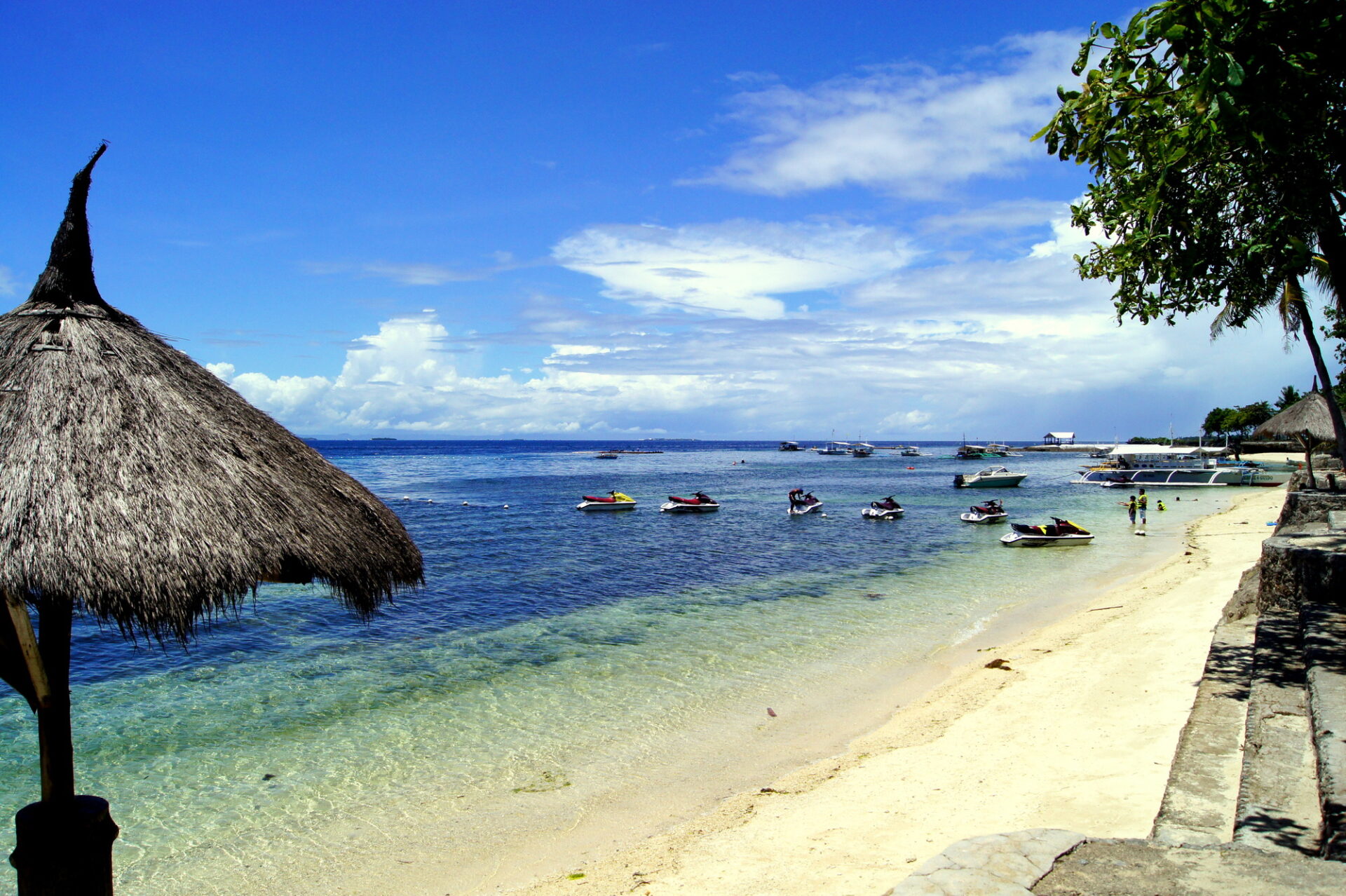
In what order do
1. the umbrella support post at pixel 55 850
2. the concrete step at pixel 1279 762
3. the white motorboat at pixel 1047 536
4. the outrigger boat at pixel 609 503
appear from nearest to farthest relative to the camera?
the concrete step at pixel 1279 762, the umbrella support post at pixel 55 850, the white motorboat at pixel 1047 536, the outrigger boat at pixel 609 503

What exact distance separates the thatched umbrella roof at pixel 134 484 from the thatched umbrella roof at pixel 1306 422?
117ft

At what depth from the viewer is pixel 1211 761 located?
5504mm

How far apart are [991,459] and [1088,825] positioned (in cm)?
11580

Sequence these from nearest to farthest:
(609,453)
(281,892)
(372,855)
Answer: (281,892), (372,855), (609,453)

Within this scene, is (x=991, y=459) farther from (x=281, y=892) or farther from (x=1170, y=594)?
(x=281, y=892)

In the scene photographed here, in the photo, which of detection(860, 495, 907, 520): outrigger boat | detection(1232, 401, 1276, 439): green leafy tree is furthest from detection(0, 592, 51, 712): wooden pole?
detection(1232, 401, 1276, 439): green leafy tree

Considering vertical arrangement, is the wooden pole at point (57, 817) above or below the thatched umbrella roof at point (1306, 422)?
below

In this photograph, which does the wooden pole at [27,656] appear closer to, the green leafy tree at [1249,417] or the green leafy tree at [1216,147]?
the green leafy tree at [1216,147]

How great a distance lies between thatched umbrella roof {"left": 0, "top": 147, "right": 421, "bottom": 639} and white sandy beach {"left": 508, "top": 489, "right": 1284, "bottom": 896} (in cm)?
414

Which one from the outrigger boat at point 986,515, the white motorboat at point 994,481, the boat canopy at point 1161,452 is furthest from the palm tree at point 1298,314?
the boat canopy at point 1161,452

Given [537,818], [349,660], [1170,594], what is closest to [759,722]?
[537,818]

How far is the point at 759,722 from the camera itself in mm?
11211

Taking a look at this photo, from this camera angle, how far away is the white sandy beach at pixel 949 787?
6586 millimetres

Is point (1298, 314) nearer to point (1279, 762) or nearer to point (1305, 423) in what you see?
point (1279, 762)
